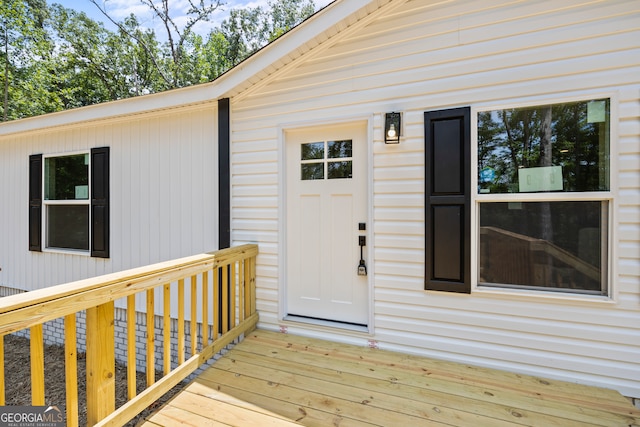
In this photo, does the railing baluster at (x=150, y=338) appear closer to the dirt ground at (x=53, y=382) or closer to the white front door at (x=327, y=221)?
the white front door at (x=327, y=221)

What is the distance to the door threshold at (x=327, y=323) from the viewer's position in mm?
2717

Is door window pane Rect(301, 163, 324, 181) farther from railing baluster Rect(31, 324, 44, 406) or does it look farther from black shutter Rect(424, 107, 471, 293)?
railing baluster Rect(31, 324, 44, 406)

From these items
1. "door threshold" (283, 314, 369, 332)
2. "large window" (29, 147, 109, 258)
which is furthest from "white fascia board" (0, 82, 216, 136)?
"door threshold" (283, 314, 369, 332)

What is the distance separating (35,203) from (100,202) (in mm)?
1454

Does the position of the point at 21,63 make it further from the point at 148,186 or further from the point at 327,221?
the point at 327,221

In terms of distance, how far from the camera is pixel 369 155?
2.64 m

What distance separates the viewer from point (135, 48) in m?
12.8

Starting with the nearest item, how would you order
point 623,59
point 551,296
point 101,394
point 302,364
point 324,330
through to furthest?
1. point 101,394
2. point 623,59
3. point 551,296
4. point 302,364
5. point 324,330

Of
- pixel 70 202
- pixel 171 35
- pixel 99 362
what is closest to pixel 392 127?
pixel 99 362

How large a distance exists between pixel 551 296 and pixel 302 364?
200 centimetres

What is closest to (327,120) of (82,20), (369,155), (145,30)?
(369,155)

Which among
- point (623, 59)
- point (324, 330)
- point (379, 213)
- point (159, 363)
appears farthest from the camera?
point (159, 363)

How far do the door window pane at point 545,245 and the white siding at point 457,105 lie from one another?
11cm

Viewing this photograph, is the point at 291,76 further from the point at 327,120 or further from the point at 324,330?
the point at 324,330
